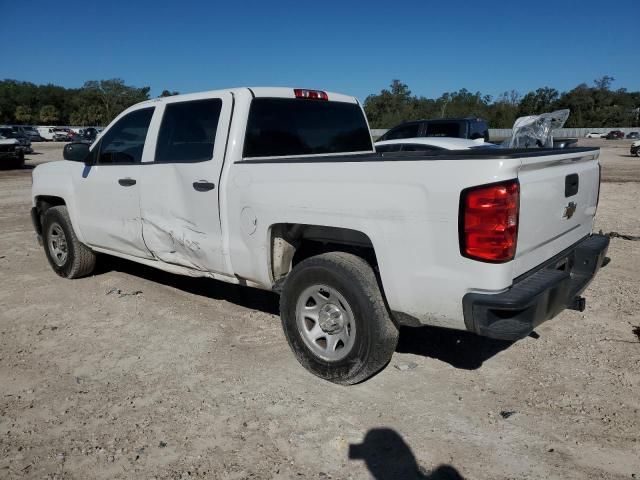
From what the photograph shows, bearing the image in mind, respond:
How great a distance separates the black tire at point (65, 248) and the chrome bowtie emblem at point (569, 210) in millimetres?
4875

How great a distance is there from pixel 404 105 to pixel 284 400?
9119 cm

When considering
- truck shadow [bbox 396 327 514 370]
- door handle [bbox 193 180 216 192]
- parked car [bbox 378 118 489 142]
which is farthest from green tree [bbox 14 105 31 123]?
truck shadow [bbox 396 327 514 370]

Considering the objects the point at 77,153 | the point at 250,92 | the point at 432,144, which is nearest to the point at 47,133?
the point at 432,144

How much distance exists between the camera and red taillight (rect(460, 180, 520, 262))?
A: 266 centimetres

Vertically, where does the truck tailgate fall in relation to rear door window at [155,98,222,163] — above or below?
below

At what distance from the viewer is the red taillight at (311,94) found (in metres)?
4.57

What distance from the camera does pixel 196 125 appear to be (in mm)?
4316

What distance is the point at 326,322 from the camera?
3496 mm

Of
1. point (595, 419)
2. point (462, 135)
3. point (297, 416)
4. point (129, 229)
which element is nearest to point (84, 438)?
point (297, 416)

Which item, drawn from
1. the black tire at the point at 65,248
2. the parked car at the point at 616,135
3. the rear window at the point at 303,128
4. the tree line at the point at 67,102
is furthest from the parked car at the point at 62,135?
the parked car at the point at 616,135

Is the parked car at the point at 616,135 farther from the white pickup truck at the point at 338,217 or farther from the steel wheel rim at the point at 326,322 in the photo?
the steel wheel rim at the point at 326,322

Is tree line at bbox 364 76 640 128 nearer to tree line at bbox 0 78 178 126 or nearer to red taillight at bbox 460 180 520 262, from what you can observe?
tree line at bbox 0 78 178 126

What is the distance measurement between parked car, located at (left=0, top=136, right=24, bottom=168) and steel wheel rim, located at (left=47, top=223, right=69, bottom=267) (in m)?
19.2

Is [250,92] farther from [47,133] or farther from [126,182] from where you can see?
[47,133]
